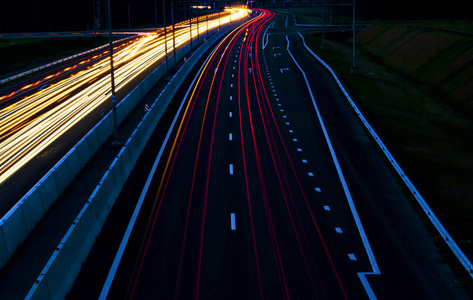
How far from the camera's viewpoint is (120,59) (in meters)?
81.2

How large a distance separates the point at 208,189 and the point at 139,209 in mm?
4225

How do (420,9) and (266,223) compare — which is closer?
(266,223)

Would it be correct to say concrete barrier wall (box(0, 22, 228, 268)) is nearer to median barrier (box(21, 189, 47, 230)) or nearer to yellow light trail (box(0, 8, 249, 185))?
median barrier (box(21, 189, 47, 230))

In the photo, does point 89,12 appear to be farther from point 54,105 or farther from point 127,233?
point 127,233

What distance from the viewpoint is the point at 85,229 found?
72.0 ft

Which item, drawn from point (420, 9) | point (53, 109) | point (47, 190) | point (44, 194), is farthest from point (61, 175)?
point (420, 9)

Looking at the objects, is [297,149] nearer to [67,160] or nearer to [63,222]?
[67,160]

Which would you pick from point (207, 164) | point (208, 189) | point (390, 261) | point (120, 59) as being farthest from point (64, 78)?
point (390, 261)

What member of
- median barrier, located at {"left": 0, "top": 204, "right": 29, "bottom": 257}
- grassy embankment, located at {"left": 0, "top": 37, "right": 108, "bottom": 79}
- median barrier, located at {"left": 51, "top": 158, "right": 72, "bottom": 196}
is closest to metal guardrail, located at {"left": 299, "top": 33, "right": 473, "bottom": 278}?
median barrier, located at {"left": 0, "top": 204, "right": 29, "bottom": 257}

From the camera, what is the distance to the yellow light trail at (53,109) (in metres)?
35.3

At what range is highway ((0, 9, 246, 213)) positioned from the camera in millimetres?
34375

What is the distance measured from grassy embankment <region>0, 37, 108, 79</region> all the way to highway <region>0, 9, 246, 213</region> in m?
5.88

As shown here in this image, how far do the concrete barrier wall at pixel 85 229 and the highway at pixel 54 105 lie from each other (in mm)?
4222

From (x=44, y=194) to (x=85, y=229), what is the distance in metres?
3.78
